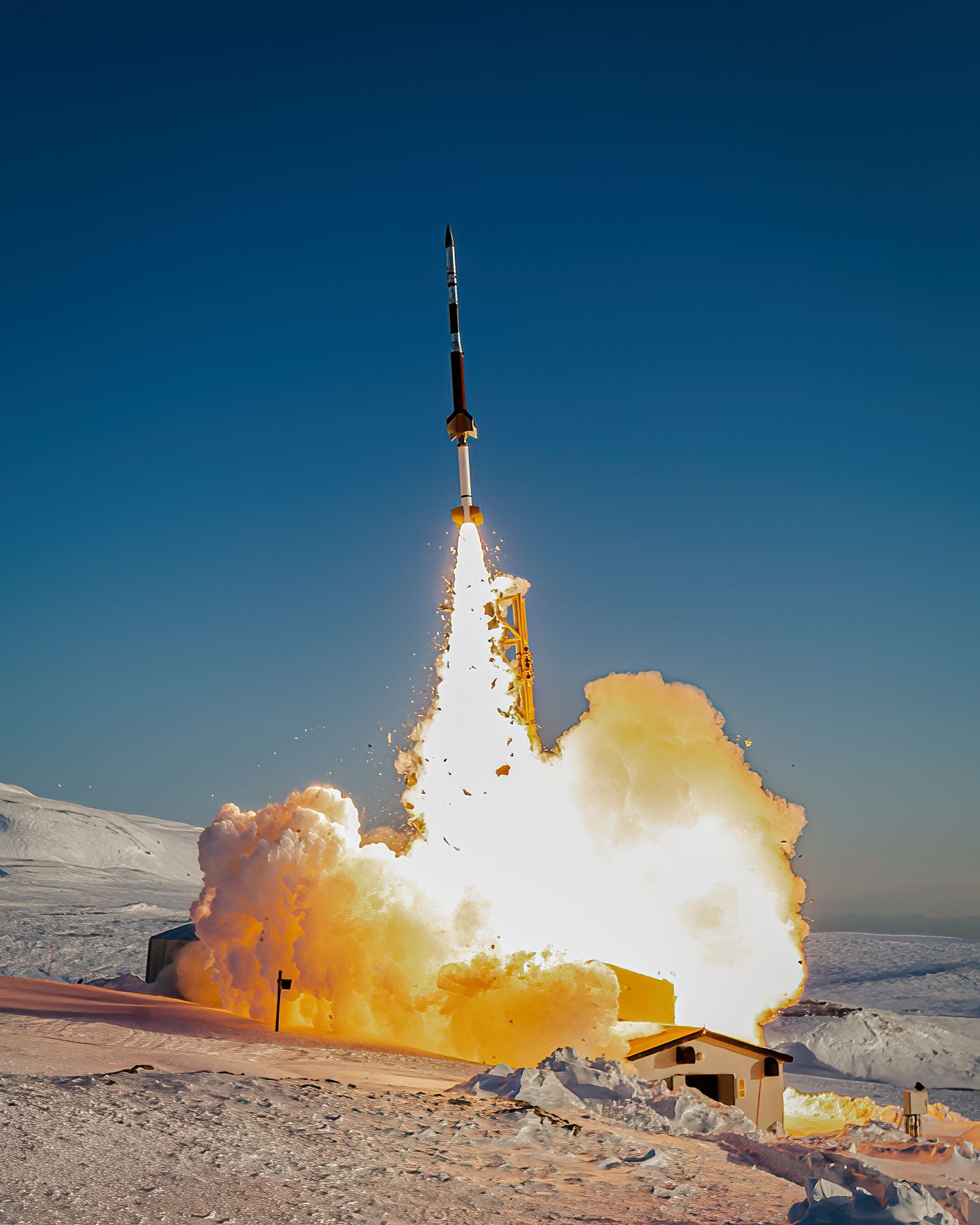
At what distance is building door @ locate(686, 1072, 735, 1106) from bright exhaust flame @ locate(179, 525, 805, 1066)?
4.71 m

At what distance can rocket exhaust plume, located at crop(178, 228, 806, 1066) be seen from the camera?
30.0 metres

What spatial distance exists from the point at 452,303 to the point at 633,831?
18.5 m

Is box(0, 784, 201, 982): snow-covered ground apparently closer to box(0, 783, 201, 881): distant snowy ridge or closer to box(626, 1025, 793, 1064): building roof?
box(0, 783, 201, 881): distant snowy ridge

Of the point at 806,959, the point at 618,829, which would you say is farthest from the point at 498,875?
the point at 806,959

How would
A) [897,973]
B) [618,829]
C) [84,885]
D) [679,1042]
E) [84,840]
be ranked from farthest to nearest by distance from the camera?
[84,840] → [84,885] → [897,973] → [618,829] → [679,1042]

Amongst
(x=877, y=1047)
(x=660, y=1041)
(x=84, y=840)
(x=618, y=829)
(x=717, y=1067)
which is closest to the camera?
(x=660, y=1041)

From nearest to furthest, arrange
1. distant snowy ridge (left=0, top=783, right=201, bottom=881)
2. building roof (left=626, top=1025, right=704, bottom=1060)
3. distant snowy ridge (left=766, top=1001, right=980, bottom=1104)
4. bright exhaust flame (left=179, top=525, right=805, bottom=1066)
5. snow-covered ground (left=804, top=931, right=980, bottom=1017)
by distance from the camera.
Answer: building roof (left=626, top=1025, right=704, bottom=1060)
bright exhaust flame (left=179, top=525, right=805, bottom=1066)
distant snowy ridge (left=766, top=1001, right=980, bottom=1104)
snow-covered ground (left=804, top=931, right=980, bottom=1017)
distant snowy ridge (left=0, top=783, right=201, bottom=881)

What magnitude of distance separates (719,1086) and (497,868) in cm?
898

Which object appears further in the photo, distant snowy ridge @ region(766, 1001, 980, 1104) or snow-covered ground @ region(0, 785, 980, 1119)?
snow-covered ground @ region(0, 785, 980, 1119)

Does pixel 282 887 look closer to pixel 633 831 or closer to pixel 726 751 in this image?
pixel 633 831

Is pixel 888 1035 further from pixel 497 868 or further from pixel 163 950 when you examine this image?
pixel 163 950

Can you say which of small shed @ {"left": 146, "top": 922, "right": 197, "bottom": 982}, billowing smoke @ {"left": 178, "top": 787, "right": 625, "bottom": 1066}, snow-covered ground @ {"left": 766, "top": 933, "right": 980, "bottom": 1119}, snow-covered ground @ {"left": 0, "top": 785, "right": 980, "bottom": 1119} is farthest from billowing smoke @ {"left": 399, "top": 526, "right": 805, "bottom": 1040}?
snow-covered ground @ {"left": 0, "top": 785, "right": 980, "bottom": 1119}

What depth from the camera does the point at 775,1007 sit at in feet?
115

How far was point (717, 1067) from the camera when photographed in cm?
2781
